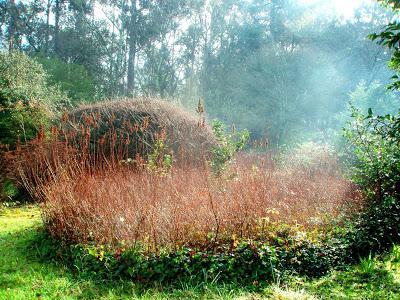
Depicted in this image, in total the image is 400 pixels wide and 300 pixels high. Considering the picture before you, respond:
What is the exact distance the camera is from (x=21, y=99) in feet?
27.2

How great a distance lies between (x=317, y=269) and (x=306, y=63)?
57.0 feet

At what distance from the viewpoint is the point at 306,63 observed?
62.1 ft

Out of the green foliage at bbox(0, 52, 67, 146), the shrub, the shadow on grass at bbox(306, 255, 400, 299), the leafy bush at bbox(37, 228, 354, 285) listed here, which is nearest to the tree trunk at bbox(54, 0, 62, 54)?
the green foliage at bbox(0, 52, 67, 146)

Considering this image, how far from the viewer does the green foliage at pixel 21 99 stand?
7410 mm

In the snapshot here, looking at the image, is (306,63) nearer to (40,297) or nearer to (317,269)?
(317,269)

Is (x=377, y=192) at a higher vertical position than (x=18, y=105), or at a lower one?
Answer: lower

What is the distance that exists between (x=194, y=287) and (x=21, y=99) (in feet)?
24.2

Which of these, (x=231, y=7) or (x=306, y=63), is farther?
(x=231, y=7)

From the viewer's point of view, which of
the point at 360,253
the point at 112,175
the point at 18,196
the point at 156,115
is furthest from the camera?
the point at 156,115

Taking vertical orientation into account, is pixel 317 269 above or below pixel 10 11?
below

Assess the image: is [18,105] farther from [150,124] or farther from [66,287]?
[66,287]

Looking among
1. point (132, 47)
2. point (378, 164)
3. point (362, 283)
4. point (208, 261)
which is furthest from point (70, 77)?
point (362, 283)

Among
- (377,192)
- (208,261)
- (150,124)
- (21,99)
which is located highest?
(21,99)

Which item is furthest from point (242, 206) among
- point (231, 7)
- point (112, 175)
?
point (231, 7)
